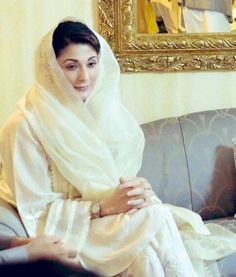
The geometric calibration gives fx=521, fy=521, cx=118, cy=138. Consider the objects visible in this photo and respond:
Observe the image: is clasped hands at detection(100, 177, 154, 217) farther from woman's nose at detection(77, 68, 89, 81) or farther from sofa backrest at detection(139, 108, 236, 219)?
sofa backrest at detection(139, 108, 236, 219)

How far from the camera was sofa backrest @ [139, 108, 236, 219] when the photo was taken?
237cm

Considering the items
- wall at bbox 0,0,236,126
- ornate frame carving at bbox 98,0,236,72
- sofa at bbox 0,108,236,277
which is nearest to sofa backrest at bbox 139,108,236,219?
sofa at bbox 0,108,236,277

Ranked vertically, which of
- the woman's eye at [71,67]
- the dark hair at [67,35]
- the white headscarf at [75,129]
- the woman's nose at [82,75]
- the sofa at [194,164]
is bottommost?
the sofa at [194,164]

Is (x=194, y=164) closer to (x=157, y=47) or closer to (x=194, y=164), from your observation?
(x=194, y=164)

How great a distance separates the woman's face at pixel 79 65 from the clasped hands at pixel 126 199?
0.39 m

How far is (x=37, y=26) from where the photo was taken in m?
2.49

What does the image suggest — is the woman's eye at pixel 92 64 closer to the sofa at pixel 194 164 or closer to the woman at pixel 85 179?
the woman at pixel 85 179

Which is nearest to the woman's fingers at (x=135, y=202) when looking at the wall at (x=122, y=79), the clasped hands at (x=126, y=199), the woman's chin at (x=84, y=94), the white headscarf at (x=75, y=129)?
the clasped hands at (x=126, y=199)

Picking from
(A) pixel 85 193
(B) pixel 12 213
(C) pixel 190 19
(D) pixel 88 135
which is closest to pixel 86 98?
(D) pixel 88 135

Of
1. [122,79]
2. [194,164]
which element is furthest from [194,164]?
[122,79]

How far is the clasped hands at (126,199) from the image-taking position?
1.76 meters

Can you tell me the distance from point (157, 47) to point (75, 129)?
2.87 feet

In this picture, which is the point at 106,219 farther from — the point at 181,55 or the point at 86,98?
the point at 181,55

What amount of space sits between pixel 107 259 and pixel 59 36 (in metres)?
0.82
